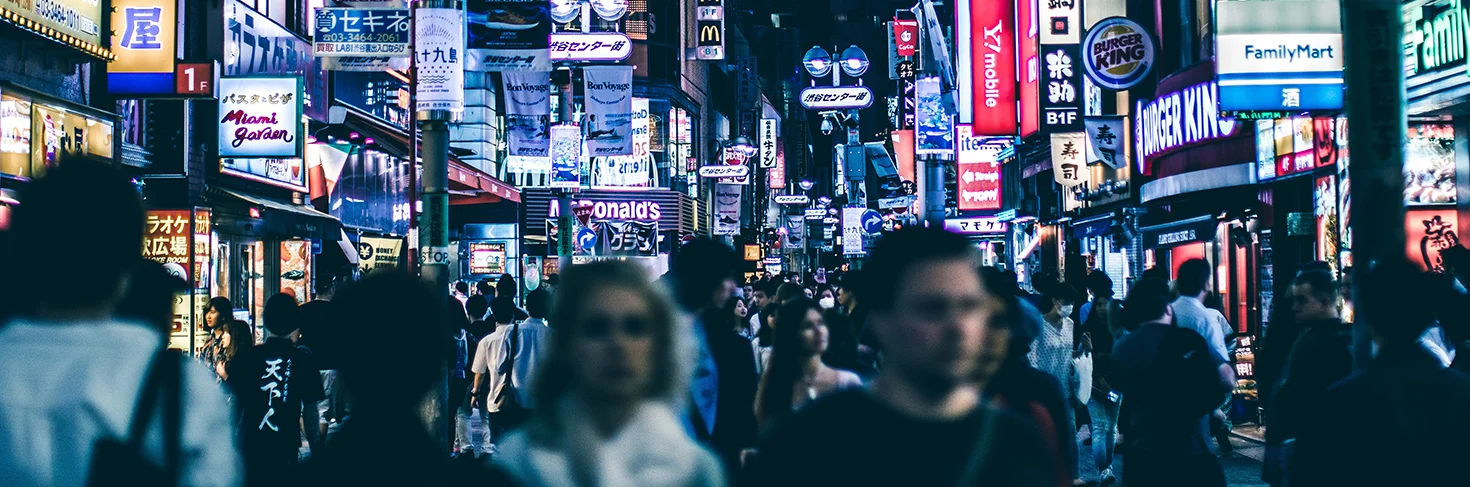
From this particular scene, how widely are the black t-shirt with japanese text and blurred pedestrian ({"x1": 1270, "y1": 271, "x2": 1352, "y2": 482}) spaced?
5.27 m

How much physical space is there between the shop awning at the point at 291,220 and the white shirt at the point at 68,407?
18.4m

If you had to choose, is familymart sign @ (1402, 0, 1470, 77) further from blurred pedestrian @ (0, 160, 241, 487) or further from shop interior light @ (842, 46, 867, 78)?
shop interior light @ (842, 46, 867, 78)

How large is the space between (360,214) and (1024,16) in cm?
1492

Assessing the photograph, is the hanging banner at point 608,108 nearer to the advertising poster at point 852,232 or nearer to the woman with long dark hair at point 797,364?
the woman with long dark hair at point 797,364

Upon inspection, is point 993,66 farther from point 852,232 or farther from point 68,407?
point 852,232

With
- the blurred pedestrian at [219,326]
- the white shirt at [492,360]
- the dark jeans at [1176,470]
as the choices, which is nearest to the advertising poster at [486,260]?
the white shirt at [492,360]

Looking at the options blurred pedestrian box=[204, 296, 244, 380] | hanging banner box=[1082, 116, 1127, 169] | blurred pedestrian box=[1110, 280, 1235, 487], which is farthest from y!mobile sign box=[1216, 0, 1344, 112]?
hanging banner box=[1082, 116, 1127, 169]

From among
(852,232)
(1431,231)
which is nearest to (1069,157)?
(1431,231)

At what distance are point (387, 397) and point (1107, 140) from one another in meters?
26.0

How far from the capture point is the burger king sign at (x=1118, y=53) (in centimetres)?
2228

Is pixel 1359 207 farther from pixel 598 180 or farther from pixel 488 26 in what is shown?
pixel 598 180

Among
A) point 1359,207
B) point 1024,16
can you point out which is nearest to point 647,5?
point 1024,16

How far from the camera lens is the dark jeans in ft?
20.9

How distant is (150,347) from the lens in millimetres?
3242
